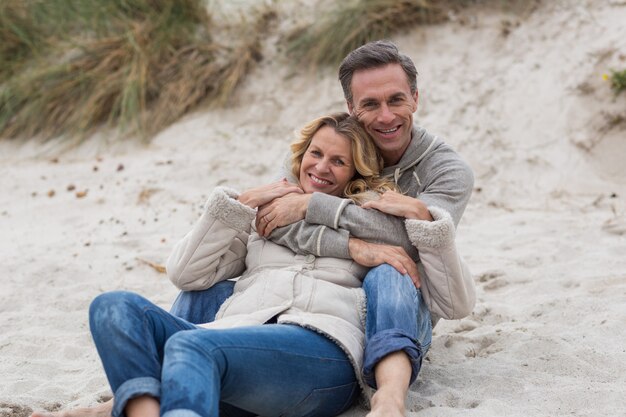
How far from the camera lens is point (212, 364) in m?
2.54

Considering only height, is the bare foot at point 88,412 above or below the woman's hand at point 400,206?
below

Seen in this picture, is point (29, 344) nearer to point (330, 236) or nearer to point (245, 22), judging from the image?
point (330, 236)

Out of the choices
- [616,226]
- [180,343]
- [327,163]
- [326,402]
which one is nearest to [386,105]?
[327,163]

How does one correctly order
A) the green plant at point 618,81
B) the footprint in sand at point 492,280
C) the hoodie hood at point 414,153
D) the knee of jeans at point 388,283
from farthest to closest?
1. the green plant at point 618,81
2. the footprint in sand at point 492,280
3. the hoodie hood at point 414,153
4. the knee of jeans at point 388,283

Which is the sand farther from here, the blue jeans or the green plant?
the blue jeans

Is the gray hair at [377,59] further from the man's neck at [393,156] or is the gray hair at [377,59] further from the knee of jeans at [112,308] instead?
the knee of jeans at [112,308]

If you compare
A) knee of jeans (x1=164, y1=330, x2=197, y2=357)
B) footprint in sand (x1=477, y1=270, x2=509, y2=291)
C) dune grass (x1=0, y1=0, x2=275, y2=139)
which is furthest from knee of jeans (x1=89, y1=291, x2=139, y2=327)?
dune grass (x1=0, y1=0, x2=275, y2=139)

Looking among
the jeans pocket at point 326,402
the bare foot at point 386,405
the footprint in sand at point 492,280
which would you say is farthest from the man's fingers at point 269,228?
the footprint in sand at point 492,280

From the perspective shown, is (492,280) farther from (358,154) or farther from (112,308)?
(112,308)

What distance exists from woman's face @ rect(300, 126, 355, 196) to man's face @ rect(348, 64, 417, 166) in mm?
164

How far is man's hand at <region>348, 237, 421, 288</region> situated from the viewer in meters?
3.12

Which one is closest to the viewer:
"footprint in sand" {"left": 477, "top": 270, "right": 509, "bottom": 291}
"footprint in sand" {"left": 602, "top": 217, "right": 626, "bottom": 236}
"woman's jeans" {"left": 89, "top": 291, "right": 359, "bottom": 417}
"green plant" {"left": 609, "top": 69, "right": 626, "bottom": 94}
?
"woman's jeans" {"left": 89, "top": 291, "right": 359, "bottom": 417}

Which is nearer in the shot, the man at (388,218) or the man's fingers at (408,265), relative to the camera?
the man at (388,218)

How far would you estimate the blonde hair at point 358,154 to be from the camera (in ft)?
11.1
